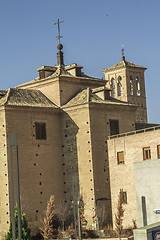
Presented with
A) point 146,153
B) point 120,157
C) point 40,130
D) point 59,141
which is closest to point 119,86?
point 59,141

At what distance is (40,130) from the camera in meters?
45.2

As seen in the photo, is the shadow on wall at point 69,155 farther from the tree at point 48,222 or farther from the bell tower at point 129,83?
the bell tower at point 129,83

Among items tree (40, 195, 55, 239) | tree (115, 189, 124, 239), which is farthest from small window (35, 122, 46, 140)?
tree (115, 189, 124, 239)

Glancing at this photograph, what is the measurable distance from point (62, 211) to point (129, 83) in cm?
3462

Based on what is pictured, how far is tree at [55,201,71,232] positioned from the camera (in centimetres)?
4400

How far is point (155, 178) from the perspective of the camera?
1325 inches

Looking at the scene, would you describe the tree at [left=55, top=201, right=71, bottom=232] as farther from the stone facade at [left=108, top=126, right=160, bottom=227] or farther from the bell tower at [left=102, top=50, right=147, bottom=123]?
the bell tower at [left=102, top=50, right=147, bottom=123]

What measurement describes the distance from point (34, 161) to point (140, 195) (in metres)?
12.5

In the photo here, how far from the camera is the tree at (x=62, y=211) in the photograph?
44.0 m

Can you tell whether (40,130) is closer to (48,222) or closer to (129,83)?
A: (48,222)

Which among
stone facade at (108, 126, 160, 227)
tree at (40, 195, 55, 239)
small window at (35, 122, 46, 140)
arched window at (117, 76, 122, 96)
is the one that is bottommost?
tree at (40, 195, 55, 239)

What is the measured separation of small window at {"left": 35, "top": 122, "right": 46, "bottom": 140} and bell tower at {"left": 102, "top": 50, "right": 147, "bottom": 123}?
30902mm

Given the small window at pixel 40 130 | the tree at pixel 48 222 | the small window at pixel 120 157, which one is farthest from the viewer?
the small window at pixel 40 130

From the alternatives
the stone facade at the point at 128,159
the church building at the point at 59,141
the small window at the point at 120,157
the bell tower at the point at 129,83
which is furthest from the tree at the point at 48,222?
the bell tower at the point at 129,83
